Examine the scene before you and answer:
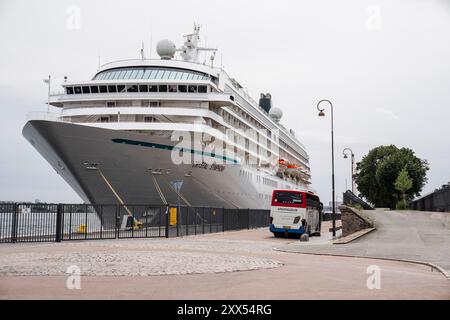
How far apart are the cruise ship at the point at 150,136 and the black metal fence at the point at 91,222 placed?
180 cm

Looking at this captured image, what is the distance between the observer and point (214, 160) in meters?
34.4

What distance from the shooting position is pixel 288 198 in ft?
91.9

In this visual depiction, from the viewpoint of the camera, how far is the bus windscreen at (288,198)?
27.9 m

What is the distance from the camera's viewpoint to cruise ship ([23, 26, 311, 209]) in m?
28.3

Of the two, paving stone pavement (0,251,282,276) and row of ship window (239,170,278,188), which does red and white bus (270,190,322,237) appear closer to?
row of ship window (239,170,278,188)

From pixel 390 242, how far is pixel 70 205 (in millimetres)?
12557

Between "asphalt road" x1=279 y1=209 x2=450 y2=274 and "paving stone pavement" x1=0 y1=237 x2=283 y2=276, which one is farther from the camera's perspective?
"asphalt road" x1=279 y1=209 x2=450 y2=274

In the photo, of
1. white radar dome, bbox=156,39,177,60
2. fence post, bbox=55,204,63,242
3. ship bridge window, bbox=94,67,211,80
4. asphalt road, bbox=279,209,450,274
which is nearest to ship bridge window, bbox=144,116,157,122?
ship bridge window, bbox=94,67,211,80

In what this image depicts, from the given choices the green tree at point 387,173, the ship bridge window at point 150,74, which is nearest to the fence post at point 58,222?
the ship bridge window at point 150,74

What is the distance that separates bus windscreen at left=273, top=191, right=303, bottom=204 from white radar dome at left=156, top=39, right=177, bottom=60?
1742 cm

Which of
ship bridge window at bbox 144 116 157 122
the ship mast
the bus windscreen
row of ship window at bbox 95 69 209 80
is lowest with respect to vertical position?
the bus windscreen
